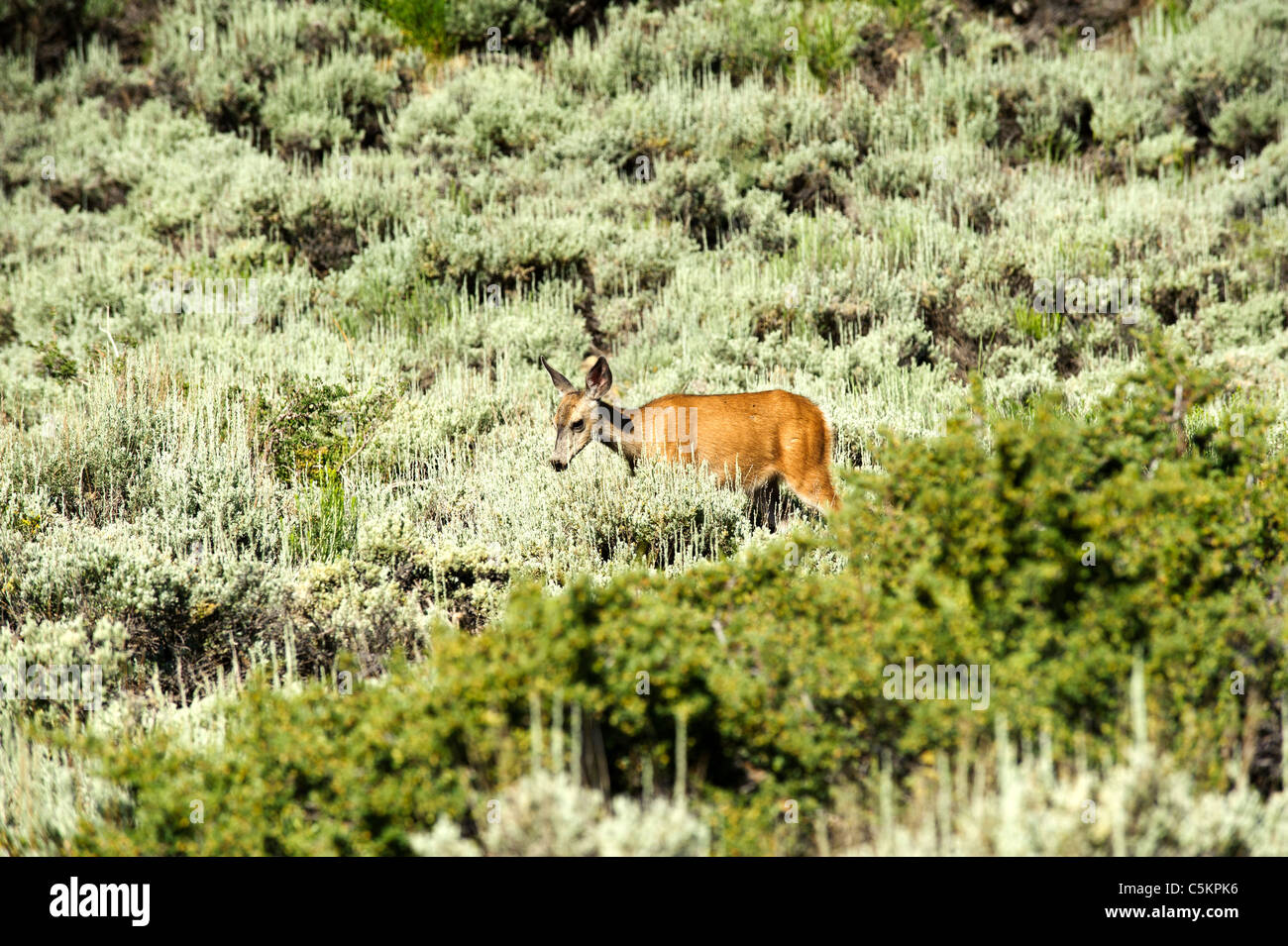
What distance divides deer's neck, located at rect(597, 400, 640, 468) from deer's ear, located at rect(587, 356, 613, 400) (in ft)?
0.27

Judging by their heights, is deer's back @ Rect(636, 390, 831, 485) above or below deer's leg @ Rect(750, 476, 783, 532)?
→ above

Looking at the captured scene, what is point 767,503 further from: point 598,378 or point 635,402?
point 635,402

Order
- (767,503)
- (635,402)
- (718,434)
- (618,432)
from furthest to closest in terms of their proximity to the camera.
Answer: (635,402)
(767,503)
(618,432)
(718,434)

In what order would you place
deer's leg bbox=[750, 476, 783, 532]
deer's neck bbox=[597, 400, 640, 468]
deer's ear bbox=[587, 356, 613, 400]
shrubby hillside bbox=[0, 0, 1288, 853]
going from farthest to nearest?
deer's leg bbox=[750, 476, 783, 532] < deer's neck bbox=[597, 400, 640, 468] < deer's ear bbox=[587, 356, 613, 400] < shrubby hillside bbox=[0, 0, 1288, 853]

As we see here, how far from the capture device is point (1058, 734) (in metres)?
3.19

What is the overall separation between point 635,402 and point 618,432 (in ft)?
5.80

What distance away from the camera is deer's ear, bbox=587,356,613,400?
22.4 ft

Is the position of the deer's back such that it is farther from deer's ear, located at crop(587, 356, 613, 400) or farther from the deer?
deer's ear, located at crop(587, 356, 613, 400)

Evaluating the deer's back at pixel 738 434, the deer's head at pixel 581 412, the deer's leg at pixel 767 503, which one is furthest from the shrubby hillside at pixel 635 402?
the deer's leg at pixel 767 503

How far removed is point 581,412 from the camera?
6910mm

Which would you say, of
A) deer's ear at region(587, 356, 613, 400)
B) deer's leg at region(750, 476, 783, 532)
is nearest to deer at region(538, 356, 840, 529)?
deer's ear at region(587, 356, 613, 400)

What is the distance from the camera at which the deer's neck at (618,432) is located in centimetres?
699

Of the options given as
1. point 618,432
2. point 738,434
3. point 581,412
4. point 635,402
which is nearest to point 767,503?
point 738,434

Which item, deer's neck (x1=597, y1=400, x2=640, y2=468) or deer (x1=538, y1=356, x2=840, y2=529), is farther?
deer's neck (x1=597, y1=400, x2=640, y2=468)
